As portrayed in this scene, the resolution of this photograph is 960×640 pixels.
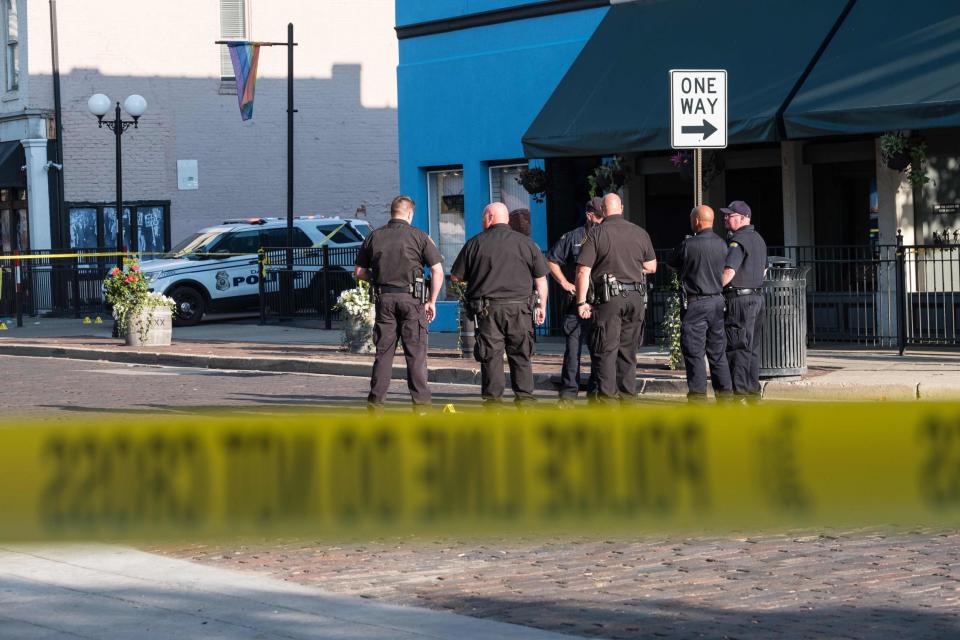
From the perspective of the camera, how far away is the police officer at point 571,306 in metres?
13.7

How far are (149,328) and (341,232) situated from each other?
23.2 ft

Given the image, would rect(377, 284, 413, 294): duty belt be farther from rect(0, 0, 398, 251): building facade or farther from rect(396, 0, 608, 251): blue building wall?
rect(0, 0, 398, 251): building facade

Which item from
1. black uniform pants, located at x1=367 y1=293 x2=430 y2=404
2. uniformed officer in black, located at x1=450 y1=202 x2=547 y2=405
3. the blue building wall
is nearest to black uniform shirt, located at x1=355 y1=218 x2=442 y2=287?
black uniform pants, located at x1=367 y1=293 x2=430 y2=404

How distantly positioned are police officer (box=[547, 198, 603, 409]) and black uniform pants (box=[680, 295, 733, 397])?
106 centimetres

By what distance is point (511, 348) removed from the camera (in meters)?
12.3

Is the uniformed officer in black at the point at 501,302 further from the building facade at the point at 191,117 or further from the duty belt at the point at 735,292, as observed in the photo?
the building facade at the point at 191,117

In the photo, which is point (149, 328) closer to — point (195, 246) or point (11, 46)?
point (195, 246)

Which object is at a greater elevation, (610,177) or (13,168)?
(13,168)

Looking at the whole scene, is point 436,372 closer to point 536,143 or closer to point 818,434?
point 536,143

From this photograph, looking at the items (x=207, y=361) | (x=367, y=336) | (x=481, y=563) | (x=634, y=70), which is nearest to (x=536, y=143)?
(x=634, y=70)

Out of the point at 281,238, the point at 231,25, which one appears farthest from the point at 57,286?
the point at 231,25

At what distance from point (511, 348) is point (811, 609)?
5781 millimetres

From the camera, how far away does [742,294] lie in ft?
44.2

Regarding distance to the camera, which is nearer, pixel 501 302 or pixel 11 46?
pixel 501 302
